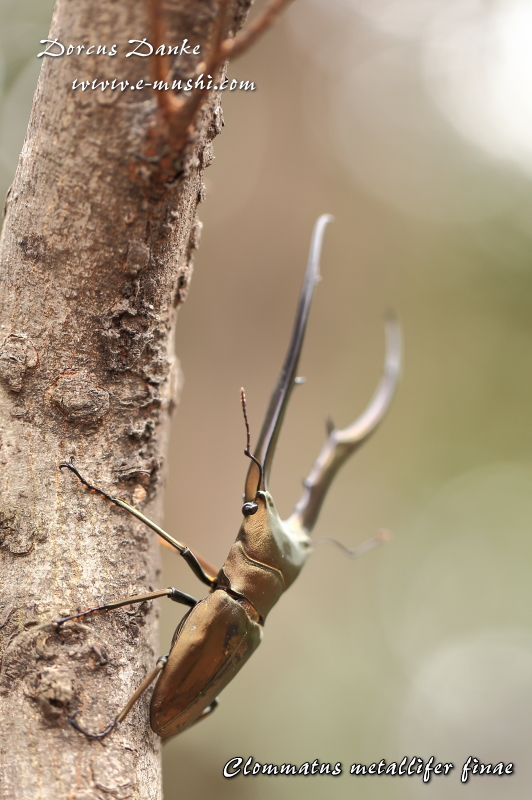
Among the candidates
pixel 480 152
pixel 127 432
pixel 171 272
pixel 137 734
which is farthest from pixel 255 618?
pixel 480 152

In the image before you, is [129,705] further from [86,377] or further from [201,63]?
[201,63]

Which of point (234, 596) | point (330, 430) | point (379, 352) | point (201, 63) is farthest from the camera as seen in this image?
point (379, 352)

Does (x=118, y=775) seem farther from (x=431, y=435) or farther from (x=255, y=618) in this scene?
(x=431, y=435)

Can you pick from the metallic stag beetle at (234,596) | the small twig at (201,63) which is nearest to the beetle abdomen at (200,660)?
the metallic stag beetle at (234,596)

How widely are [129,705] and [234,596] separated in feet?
1.08

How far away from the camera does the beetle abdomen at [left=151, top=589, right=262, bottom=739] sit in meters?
1.06

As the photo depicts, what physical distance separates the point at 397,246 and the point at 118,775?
17.8 feet

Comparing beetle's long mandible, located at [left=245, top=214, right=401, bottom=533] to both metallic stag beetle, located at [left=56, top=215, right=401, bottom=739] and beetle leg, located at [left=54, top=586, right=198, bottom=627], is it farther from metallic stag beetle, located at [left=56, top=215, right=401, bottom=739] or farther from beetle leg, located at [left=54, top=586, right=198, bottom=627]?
beetle leg, located at [left=54, top=586, right=198, bottom=627]

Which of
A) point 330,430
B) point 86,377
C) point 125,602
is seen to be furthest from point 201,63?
point 330,430

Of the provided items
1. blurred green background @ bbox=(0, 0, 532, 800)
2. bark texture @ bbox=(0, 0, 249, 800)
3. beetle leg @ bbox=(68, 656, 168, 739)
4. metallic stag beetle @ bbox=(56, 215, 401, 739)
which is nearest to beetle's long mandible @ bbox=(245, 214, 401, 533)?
metallic stag beetle @ bbox=(56, 215, 401, 739)

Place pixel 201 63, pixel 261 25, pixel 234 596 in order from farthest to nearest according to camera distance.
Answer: pixel 234 596, pixel 201 63, pixel 261 25

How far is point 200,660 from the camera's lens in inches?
44.1

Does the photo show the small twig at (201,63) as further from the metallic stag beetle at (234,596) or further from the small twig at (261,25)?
the metallic stag beetle at (234,596)

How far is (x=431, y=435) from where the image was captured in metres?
5.41
